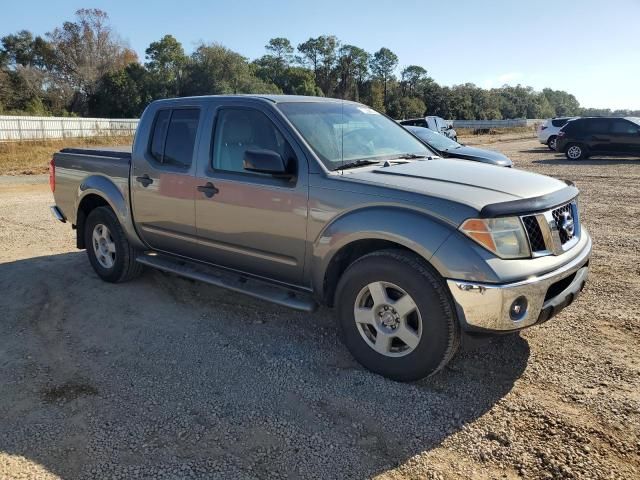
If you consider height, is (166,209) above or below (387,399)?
above

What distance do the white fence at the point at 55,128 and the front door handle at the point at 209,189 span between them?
85.7 feet

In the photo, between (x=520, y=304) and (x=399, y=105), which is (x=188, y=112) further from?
(x=399, y=105)

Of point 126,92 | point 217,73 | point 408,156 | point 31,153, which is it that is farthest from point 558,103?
point 408,156

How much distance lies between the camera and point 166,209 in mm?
4688

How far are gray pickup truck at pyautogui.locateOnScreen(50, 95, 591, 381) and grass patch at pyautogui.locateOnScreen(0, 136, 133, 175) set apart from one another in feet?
50.4

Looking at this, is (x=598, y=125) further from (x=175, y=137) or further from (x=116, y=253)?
(x=116, y=253)

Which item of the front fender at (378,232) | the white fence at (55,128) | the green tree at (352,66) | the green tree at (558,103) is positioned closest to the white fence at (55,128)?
the white fence at (55,128)

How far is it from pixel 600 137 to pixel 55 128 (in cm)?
2802

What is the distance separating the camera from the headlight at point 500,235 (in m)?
2.99

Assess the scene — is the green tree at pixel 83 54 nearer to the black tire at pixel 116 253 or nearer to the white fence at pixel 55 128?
the white fence at pixel 55 128

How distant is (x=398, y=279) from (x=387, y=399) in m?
0.75

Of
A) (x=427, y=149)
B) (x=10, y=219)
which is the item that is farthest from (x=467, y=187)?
(x=10, y=219)

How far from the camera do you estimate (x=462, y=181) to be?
3457mm

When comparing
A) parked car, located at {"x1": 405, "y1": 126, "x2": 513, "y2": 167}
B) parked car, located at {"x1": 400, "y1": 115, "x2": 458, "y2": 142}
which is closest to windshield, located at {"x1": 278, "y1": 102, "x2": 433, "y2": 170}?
parked car, located at {"x1": 405, "y1": 126, "x2": 513, "y2": 167}
